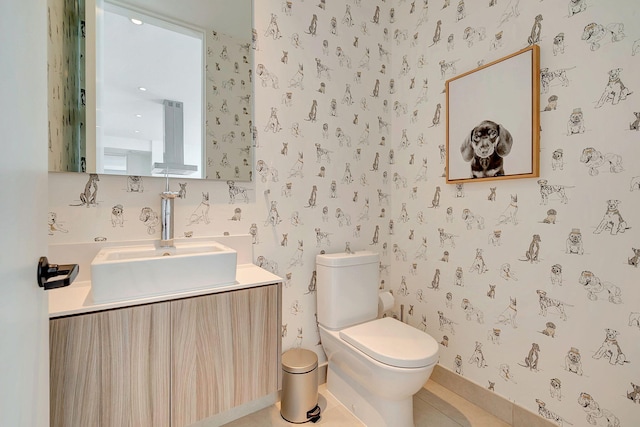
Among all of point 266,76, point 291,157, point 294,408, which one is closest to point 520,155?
point 291,157

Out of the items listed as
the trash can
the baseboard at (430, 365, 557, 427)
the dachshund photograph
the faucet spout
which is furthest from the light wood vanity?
the dachshund photograph

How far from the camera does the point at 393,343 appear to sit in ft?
5.00

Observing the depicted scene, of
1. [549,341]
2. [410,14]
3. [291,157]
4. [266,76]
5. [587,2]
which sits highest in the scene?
[410,14]

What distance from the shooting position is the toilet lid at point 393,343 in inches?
54.4

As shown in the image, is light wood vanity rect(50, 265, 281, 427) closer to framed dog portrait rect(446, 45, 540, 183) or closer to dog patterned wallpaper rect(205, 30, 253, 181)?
dog patterned wallpaper rect(205, 30, 253, 181)

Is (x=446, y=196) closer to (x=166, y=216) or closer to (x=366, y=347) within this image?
(x=366, y=347)

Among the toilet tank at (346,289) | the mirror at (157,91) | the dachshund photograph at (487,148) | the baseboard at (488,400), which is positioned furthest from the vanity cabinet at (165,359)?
the dachshund photograph at (487,148)

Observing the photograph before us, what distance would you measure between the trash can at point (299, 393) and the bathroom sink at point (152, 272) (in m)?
0.68

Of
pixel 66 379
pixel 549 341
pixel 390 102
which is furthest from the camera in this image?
pixel 390 102

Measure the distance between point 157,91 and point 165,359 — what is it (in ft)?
3.87

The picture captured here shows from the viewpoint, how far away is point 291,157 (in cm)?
182

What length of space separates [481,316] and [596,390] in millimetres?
528

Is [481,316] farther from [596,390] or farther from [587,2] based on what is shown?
[587,2]

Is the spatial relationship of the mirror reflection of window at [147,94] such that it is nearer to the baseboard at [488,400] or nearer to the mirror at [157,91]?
the mirror at [157,91]
